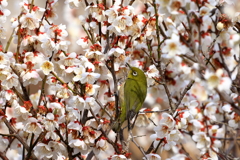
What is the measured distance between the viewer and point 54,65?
2.71 m

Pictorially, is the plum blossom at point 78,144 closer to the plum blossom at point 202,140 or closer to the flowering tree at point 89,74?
the flowering tree at point 89,74

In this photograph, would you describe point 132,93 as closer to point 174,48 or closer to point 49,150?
point 49,150

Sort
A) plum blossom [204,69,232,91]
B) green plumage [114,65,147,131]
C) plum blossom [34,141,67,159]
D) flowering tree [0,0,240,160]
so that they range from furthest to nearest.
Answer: green plumage [114,65,147,131]
plum blossom [34,141,67,159]
flowering tree [0,0,240,160]
plum blossom [204,69,232,91]

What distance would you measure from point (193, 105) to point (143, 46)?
0.62 meters

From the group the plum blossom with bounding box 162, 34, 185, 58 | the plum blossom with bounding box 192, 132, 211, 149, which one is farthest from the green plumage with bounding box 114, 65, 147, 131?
the plum blossom with bounding box 162, 34, 185, 58

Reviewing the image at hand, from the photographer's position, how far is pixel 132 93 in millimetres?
3195

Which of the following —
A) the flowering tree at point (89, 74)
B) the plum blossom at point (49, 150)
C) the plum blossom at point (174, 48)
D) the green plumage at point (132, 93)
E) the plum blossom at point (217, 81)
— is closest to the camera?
the plum blossom at point (217, 81)

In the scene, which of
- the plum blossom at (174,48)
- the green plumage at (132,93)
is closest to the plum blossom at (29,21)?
the green plumage at (132,93)

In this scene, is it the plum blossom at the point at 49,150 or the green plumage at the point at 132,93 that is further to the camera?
the green plumage at the point at 132,93

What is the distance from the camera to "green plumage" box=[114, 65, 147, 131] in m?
3.04

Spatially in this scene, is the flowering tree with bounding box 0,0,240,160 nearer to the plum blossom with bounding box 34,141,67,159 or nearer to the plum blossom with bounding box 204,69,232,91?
the plum blossom with bounding box 34,141,67,159

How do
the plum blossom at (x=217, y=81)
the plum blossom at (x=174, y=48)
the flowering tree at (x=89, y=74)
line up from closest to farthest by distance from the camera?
the plum blossom at (x=217, y=81) → the plum blossom at (x=174, y=48) → the flowering tree at (x=89, y=74)

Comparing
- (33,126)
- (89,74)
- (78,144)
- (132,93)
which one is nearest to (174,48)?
(89,74)

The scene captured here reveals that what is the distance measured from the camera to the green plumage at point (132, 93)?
3.04 metres
